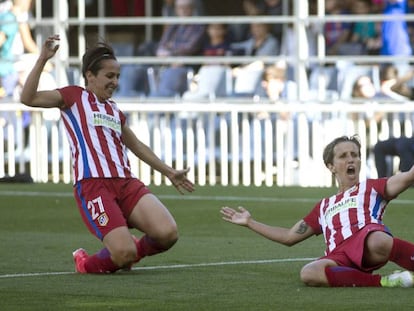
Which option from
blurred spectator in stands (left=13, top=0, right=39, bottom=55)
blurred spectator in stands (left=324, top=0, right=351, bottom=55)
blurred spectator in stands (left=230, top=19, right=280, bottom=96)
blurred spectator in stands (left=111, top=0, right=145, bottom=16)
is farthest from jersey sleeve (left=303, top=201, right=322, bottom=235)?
blurred spectator in stands (left=111, top=0, right=145, bottom=16)

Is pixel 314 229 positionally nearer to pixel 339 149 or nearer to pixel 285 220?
pixel 339 149

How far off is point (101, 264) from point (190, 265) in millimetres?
785

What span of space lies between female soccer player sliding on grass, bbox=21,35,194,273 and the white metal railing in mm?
8783

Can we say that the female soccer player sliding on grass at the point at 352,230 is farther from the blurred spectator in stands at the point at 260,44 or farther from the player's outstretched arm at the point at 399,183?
the blurred spectator in stands at the point at 260,44

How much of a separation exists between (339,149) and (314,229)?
0.54 metres

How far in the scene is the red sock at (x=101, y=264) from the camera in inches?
417

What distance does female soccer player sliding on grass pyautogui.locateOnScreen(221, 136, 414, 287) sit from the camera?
9.45 m

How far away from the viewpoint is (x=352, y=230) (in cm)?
960

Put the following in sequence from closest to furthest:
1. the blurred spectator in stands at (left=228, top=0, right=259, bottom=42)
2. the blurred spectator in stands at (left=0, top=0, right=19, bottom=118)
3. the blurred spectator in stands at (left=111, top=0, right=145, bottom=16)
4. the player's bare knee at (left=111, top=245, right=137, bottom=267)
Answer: the player's bare knee at (left=111, top=245, right=137, bottom=267) < the blurred spectator in stands at (left=0, top=0, right=19, bottom=118) < the blurred spectator in stands at (left=228, top=0, right=259, bottom=42) < the blurred spectator in stands at (left=111, top=0, right=145, bottom=16)

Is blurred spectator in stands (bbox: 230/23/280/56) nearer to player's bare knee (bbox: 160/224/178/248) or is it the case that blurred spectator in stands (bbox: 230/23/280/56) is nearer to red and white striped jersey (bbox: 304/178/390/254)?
player's bare knee (bbox: 160/224/178/248)

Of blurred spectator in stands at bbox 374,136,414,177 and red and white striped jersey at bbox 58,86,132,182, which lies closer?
red and white striped jersey at bbox 58,86,132,182

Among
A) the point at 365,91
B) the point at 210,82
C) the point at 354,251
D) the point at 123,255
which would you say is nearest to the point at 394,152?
the point at 365,91

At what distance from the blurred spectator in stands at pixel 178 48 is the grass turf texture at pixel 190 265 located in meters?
4.11

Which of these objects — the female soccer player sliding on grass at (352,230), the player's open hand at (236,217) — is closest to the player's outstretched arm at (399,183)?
the female soccer player sliding on grass at (352,230)
